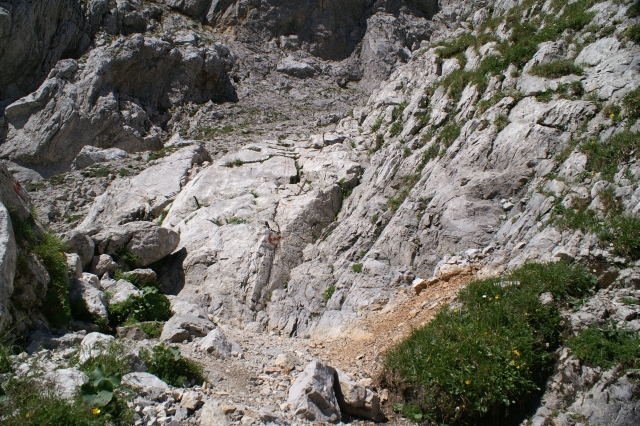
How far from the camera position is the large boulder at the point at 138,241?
1207 cm

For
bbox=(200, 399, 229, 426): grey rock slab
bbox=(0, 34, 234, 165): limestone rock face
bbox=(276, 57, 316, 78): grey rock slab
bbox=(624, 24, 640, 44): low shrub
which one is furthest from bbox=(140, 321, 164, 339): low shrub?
bbox=(276, 57, 316, 78): grey rock slab

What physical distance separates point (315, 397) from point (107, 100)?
80.2 feet

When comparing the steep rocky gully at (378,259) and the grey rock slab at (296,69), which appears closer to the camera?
the steep rocky gully at (378,259)

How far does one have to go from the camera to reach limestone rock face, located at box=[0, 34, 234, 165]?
24.7m

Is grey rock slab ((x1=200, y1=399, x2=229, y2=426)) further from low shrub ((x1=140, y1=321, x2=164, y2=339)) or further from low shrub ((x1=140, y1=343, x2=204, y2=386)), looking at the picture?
low shrub ((x1=140, y1=321, x2=164, y2=339))

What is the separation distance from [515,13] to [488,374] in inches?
548

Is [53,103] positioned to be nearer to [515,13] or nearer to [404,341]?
[515,13]

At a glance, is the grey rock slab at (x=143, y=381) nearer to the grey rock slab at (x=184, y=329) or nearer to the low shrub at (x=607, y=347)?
the grey rock slab at (x=184, y=329)

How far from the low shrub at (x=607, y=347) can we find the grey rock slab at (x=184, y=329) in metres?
6.04

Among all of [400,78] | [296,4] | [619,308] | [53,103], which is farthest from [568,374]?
[296,4]

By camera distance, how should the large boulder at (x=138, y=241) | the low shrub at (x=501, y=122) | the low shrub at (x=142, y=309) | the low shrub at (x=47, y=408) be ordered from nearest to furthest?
1. the low shrub at (x=47, y=408)
2. the low shrub at (x=142, y=309)
3. the low shrub at (x=501, y=122)
4. the large boulder at (x=138, y=241)

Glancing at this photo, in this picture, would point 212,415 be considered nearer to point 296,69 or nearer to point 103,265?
point 103,265

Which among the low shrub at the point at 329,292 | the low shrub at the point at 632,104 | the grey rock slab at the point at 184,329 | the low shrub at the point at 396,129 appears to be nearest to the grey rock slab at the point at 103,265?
the grey rock slab at the point at 184,329

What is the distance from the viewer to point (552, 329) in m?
6.25
